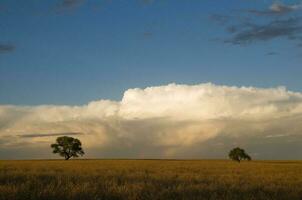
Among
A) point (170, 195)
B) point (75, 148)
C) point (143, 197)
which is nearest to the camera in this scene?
point (143, 197)

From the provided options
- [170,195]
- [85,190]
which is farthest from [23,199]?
[170,195]

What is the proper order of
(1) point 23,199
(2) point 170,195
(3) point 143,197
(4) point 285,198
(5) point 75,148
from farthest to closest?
1. (5) point 75,148
2. (4) point 285,198
3. (2) point 170,195
4. (3) point 143,197
5. (1) point 23,199

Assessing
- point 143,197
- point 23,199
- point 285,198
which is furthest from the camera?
point 285,198

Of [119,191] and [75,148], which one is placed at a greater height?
[75,148]

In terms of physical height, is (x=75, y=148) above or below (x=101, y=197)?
above

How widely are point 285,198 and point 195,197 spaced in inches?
130

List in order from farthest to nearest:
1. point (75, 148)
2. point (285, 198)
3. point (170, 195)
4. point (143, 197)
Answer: point (75, 148)
point (285, 198)
point (170, 195)
point (143, 197)

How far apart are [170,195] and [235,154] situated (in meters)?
100

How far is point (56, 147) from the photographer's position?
10806 cm

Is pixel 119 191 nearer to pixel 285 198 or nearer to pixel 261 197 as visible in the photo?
pixel 261 197

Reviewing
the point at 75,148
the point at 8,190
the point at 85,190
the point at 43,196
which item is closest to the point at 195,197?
the point at 85,190

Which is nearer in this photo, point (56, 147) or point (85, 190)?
point (85, 190)

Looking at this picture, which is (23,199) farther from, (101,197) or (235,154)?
(235,154)

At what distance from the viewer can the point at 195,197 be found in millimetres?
12250
